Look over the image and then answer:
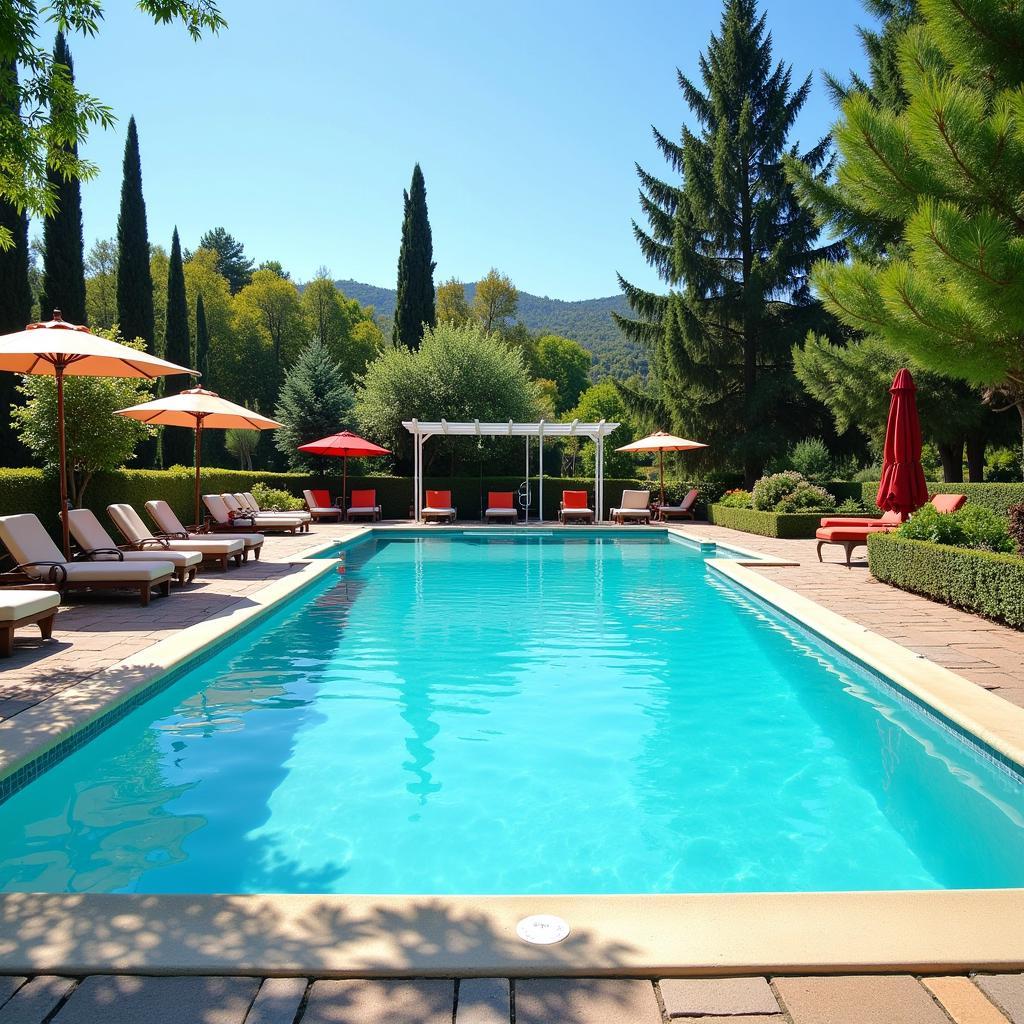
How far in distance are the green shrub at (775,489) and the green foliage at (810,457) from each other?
7675mm

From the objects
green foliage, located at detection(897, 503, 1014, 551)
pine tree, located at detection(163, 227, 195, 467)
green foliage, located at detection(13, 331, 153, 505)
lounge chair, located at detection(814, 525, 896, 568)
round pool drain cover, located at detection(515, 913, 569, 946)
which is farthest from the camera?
pine tree, located at detection(163, 227, 195, 467)

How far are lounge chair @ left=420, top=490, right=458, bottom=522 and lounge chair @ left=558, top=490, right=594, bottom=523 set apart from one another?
2863 millimetres

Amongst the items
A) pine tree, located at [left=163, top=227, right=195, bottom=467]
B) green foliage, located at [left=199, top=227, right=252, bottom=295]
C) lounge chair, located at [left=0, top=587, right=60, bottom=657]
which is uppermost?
green foliage, located at [left=199, top=227, right=252, bottom=295]

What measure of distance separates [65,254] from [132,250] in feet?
13.7

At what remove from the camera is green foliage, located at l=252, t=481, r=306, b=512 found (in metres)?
20.7

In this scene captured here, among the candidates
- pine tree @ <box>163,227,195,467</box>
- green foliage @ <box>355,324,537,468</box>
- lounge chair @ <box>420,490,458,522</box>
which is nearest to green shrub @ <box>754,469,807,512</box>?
lounge chair @ <box>420,490,458,522</box>

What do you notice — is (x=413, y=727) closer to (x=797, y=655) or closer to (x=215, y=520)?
(x=797, y=655)

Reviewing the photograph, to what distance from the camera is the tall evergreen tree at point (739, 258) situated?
2494 centimetres

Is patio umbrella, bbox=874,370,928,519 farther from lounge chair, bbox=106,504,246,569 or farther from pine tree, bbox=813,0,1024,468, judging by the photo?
lounge chair, bbox=106,504,246,569

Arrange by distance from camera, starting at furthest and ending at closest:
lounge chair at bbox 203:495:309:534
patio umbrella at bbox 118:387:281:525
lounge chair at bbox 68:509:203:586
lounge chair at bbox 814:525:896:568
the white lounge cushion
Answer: lounge chair at bbox 203:495:309:534, lounge chair at bbox 814:525:896:568, patio umbrella at bbox 118:387:281:525, lounge chair at bbox 68:509:203:586, the white lounge cushion

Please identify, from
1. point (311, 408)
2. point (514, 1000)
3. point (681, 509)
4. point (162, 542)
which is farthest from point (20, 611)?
point (311, 408)

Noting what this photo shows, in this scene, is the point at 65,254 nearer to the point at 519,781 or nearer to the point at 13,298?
the point at 13,298

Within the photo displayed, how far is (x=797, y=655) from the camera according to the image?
7.09 metres

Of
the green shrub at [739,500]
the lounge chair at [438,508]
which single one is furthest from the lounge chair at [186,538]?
the green shrub at [739,500]
